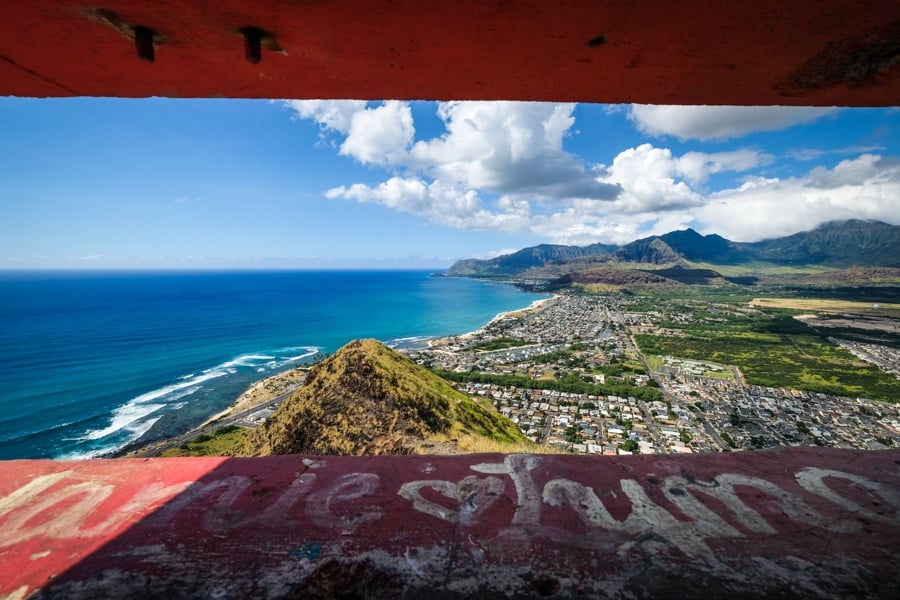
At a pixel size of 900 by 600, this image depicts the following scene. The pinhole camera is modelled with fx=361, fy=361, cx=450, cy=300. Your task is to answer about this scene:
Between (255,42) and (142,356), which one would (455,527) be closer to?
(255,42)

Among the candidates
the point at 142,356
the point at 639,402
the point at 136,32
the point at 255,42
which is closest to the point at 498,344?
the point at 639,402

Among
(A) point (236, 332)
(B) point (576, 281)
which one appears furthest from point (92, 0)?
(B) point (576, 281)

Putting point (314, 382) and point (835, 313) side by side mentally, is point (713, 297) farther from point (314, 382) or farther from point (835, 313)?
point (314, 382)

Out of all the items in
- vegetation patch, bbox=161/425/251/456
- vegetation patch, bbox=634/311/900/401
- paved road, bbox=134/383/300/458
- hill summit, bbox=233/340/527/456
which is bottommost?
vegetation patch, bbox=634/311/900/401

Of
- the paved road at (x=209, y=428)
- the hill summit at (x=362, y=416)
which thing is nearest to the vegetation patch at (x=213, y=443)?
the paved road at (x=209, y=428)

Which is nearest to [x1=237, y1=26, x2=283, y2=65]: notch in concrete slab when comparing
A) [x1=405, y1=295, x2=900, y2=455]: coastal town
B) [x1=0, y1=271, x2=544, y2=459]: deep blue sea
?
[x1=405, y1=295, x2=900, y2=455]: coastal town

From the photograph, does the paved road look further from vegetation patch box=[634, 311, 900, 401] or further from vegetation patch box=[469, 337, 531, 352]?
vegetation patch box=[634, 311, 900, 401]

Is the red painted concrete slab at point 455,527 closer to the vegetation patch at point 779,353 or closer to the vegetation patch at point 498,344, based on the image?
the vegetation patch at point 779,353
